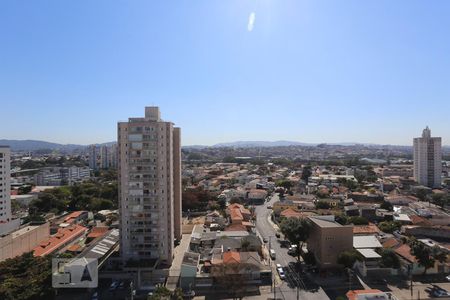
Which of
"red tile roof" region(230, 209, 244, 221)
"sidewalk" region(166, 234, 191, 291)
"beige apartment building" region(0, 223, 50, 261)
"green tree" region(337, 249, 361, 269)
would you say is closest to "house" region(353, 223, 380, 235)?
"green tree" region(337, 249, 361, 269)

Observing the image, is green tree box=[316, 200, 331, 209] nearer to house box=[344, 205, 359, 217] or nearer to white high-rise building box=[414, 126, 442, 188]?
house box=[344, 205, 359, 217]

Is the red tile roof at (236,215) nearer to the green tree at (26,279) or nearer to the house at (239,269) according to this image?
the house at (239,269)

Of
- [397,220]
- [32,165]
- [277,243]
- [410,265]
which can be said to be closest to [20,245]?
[277,243]

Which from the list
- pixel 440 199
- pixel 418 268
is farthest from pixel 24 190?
pixel 440 199

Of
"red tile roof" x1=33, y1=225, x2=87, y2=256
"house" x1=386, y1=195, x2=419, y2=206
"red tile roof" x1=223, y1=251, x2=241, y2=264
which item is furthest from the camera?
"house" x1=386, y1=195, x2=419, y2=206

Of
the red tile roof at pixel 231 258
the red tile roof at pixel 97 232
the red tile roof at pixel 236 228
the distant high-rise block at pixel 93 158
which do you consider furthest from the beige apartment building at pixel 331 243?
the distant high-rise block at pixel 93 158

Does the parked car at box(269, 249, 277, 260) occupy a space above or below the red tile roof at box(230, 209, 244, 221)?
below
